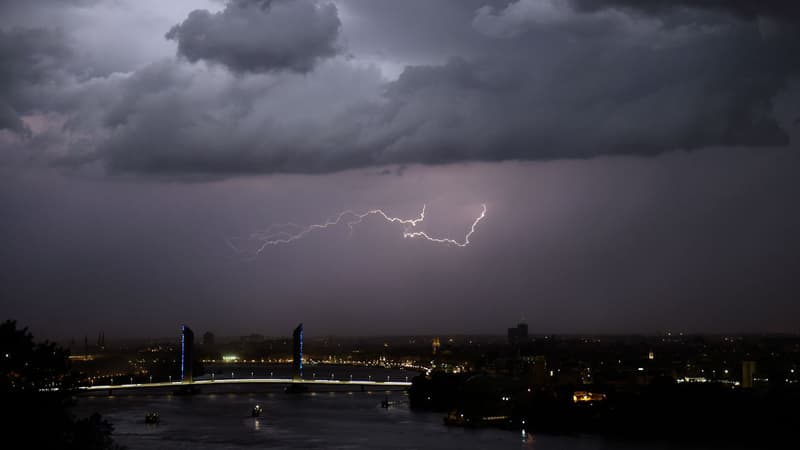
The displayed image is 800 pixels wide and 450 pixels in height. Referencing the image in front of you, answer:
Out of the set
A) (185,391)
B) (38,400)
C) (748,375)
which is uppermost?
(38,400)

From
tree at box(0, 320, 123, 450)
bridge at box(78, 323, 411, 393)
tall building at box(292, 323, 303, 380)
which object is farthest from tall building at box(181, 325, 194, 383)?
tree at box(0, 320, 123, 450)

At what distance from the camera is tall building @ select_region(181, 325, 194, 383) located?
2675 inches

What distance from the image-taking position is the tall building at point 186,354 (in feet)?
223

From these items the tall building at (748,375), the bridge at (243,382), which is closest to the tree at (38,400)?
the bridge at (243,382)

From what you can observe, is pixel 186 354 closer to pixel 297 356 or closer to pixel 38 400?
pixel 297 356

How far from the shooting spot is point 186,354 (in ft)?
237

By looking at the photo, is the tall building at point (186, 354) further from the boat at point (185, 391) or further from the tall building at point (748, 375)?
the tall building at point (748, 375)

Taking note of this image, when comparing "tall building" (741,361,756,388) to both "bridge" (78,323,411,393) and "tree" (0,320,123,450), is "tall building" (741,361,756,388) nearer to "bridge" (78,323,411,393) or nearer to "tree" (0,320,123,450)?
"bridge" (78,323,411,393)

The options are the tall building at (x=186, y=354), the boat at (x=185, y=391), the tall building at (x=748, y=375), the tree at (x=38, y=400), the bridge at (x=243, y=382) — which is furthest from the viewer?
the tall building at (x=186, y=354)

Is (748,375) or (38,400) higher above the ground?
(38,400)

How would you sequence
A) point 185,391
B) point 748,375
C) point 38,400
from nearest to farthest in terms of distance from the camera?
1. point 38,400
2. point 748,375
3. point 185,391

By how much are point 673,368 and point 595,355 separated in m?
29.6

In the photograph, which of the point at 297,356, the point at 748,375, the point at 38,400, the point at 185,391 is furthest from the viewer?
the point at 297,356

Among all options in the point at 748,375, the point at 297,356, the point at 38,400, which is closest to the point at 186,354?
the point at 297,356
